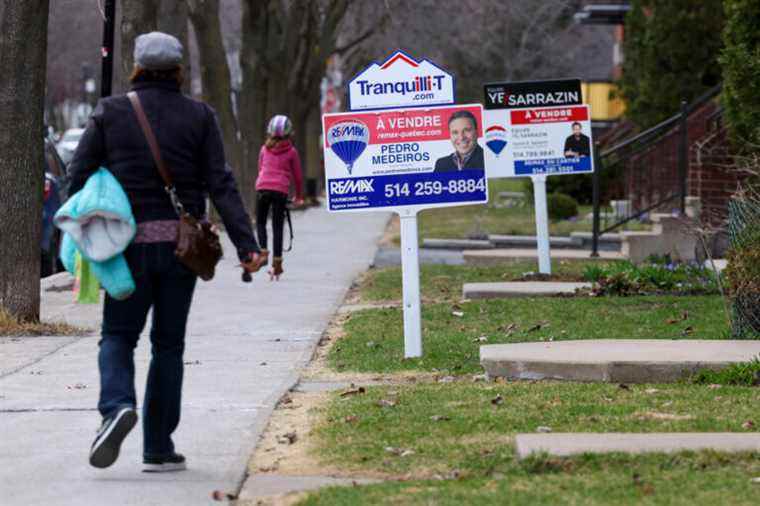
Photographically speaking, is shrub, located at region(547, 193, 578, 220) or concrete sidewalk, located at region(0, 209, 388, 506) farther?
shrub, located at region(547, 193, 578, 220)

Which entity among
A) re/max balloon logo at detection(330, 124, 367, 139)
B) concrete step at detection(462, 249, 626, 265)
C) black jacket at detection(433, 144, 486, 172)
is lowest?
concrete step at detection(462, 249, 626, 265)

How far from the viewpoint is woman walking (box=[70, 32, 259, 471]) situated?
668 cm

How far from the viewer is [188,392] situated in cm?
916

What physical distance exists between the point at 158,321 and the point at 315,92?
109 feet

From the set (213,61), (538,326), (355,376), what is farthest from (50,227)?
(213,61)

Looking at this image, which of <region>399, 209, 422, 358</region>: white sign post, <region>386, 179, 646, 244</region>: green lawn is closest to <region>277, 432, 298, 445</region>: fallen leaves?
<region>399, 209, 422, 358</region>: white sign post

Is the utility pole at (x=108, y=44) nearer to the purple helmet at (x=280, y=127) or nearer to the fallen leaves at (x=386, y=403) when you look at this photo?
the purple helmet at (x=280, y=127)

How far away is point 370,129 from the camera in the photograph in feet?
34.0

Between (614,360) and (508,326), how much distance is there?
9.87ft

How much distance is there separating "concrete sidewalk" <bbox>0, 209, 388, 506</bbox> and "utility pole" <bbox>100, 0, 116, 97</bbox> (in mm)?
2168

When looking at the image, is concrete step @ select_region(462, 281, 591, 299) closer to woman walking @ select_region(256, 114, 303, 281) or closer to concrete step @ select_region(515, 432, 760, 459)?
woman walking @ select_region(256, 114, 303, 281)

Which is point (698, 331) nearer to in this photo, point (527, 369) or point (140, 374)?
point (527, 369)

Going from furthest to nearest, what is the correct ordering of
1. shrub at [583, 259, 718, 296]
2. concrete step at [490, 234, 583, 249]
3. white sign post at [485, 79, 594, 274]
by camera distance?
concrete step at [490, 234, 583, 249], white sign post at [485, 79, 594, 274], shrub at [583, 259, 718, 296]

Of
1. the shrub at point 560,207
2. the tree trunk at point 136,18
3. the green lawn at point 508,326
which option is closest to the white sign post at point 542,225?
the green lawn at point 508,326
